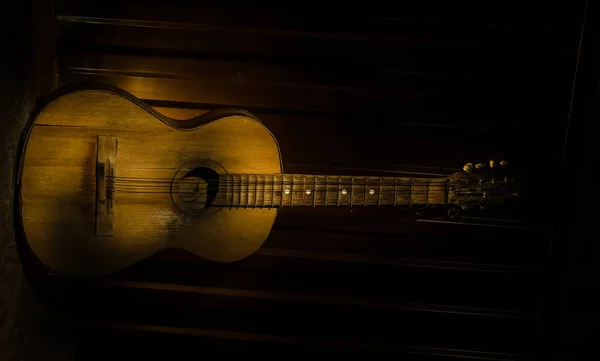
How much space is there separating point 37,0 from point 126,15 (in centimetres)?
38

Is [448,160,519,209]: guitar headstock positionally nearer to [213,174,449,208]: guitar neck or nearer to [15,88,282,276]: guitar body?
[213,174,449,208]: guitar neck

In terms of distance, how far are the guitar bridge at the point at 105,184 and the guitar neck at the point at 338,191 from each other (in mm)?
429

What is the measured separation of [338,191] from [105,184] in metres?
0.97

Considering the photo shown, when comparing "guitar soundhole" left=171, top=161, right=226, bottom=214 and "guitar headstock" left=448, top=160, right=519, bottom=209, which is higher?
"guitar headstock" left=448, top=160, right=519, bottom=209

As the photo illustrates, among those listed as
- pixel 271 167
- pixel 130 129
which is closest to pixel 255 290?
pixel 271 167

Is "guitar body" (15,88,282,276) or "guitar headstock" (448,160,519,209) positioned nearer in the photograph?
"guitar body" (15,88,282,276)

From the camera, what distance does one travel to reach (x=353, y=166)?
2.16 m

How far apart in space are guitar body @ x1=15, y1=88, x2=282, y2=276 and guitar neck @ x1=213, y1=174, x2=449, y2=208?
0.06 metres

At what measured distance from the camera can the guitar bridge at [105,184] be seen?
1.79m

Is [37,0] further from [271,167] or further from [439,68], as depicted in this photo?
[439,68]

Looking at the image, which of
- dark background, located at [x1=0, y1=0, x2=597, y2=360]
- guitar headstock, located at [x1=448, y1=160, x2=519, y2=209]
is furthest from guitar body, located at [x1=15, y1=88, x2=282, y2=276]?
guitar headstock, located at [x1=448, y1=160, x2=519, y2=209]

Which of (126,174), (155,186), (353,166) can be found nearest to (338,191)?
(353,166)

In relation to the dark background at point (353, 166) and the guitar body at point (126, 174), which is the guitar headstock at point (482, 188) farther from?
the guitar body at point (126, 174)

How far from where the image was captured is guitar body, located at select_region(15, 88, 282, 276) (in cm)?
177
